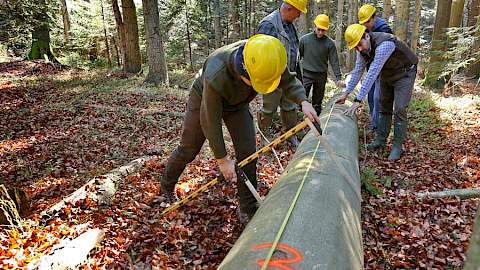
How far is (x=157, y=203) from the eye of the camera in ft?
15.4

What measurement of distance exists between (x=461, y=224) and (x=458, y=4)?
10.6 meters

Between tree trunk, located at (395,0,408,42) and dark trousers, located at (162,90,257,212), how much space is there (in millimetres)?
7033

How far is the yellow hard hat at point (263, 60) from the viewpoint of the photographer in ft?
10.1

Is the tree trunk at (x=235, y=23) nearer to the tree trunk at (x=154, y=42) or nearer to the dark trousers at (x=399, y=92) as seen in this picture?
the tree trunk at (x=154, y=42)

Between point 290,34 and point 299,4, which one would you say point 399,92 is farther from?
point 299,4

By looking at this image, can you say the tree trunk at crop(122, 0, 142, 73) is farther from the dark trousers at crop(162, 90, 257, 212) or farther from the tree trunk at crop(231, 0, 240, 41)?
the dark trousers at crop(162, 90, 257, 212)

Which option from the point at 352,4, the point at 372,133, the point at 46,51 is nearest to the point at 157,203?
the point at 372,133

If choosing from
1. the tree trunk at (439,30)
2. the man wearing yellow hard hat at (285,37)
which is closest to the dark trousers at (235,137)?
the man wearing yellow hard hat at (285,37)

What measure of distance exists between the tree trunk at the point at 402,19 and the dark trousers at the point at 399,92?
11.7 feet

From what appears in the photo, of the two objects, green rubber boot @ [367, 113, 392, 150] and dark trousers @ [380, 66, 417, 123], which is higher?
dark trousers @ [380, 66, 417, 123]

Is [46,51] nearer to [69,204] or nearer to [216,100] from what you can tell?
[69,204]

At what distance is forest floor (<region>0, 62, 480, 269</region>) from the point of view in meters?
3.73

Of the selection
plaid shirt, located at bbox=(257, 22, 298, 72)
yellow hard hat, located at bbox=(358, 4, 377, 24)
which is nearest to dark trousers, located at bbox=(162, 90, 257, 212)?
plaid shirt, located at bbox=(257, 22, 298, 72)

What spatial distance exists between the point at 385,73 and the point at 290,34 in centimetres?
181
